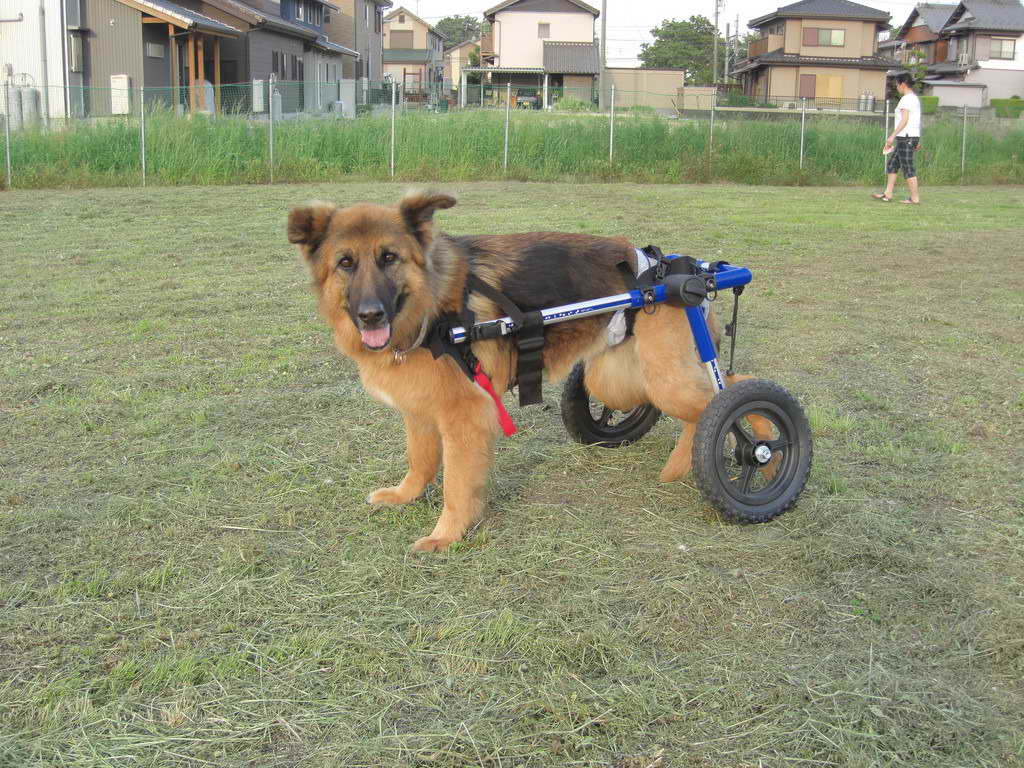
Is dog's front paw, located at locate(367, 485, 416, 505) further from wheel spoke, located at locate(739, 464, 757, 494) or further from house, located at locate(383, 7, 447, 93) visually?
house, located at locate(383, 7, 447, 93)

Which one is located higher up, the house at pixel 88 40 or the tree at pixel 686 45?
the tree at pixel 686 45

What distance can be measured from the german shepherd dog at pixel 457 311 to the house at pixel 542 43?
69.6 m

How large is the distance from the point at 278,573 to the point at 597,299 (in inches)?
72.5

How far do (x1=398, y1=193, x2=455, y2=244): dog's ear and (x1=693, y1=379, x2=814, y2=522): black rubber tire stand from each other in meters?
1.49

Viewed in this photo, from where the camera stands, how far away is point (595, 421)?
18.1ft

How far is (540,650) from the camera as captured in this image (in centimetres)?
338

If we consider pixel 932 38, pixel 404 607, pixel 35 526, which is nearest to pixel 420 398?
pixel 404 607

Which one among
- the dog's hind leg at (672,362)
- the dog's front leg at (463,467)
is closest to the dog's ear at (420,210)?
the dog's front leg at (463,467)

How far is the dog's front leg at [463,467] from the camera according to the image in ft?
13.6

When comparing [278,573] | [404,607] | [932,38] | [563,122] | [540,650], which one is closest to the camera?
[540,650]

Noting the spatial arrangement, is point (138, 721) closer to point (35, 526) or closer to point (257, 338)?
point (35, 526)

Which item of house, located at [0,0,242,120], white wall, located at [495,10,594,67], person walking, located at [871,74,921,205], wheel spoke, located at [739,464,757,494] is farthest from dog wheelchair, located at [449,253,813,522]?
white wall, located at [495,10,594,67]

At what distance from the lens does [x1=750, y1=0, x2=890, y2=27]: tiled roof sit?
67.2 metres

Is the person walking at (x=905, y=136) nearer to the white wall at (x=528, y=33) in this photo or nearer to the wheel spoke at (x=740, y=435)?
the wheel spoke at (x=740, y=435)
